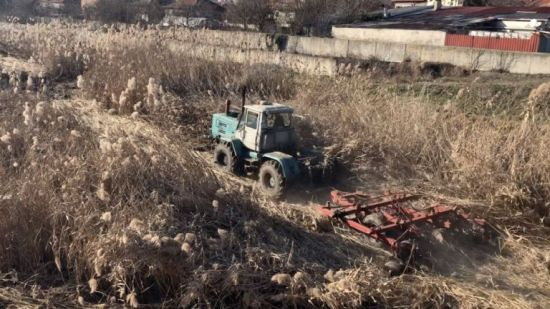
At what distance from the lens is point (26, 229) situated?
15.9ft

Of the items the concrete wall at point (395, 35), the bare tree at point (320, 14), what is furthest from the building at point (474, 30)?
the bare tree at point (320, 14)

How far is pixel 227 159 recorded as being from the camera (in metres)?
8.27

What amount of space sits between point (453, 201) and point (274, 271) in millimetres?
3184

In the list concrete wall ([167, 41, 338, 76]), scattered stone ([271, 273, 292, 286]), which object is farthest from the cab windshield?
concrete wall ([167, 41, 338, 76])

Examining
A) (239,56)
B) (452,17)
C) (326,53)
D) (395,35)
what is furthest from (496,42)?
(239,56)

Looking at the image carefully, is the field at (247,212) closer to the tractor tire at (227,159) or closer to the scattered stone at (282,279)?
the scattered stone at (282,279)

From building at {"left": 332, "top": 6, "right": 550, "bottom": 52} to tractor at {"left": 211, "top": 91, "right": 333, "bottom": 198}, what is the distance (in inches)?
698

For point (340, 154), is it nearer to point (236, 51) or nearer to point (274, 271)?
point (274, 271)

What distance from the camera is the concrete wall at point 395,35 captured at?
2638 cm

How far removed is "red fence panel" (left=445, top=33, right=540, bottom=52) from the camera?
21.8 m

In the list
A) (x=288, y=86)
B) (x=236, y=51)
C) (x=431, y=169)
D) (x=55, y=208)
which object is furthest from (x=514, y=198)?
(x=236, y=51)

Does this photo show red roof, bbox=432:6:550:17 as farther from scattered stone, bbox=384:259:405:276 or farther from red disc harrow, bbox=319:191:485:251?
scattered stone, bbox=384:259:405:276

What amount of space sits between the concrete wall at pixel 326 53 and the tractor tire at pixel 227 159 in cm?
569

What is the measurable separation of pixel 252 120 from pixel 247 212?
257 cm
